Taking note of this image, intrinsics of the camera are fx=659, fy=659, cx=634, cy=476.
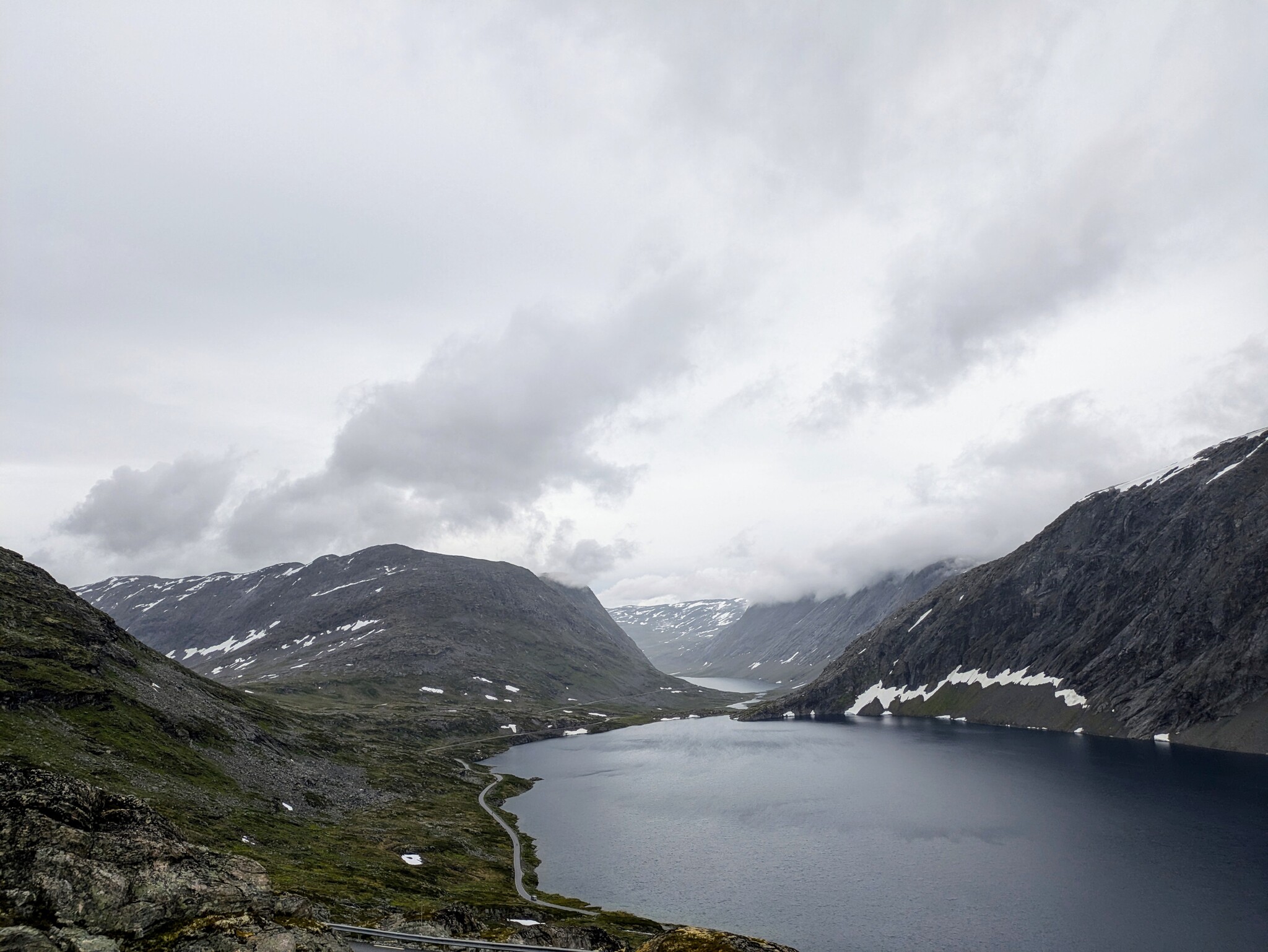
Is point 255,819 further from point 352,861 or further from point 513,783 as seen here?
point 513,783

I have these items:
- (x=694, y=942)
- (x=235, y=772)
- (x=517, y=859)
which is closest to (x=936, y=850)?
(x=517, y=859)

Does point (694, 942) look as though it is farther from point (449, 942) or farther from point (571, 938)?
point (571, 938)

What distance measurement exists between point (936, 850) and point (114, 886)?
103 meters

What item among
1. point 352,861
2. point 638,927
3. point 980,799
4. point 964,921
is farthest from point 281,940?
point 980,799

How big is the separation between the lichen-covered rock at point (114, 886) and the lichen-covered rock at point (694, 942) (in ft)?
49.1

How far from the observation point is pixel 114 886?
81.6 ft

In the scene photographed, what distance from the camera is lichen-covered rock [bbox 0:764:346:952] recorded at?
2228 cm

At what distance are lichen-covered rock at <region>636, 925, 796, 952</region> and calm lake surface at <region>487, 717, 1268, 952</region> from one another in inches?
1610

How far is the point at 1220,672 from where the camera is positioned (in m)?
190

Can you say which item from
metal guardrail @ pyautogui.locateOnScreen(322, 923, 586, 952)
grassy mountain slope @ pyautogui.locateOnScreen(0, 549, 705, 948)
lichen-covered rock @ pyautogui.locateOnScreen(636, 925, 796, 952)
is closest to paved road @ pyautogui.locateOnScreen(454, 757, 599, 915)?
grassy mountain slope @ pyautogui.locateOnScreen(0, 549, 705, 948)

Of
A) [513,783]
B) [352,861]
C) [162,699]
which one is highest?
[162,699]

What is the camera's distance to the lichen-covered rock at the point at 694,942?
101 ft

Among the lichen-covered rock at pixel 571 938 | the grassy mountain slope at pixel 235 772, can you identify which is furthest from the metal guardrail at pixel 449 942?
the grassy mountain slope at pixel 235 772

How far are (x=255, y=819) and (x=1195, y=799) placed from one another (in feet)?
504
